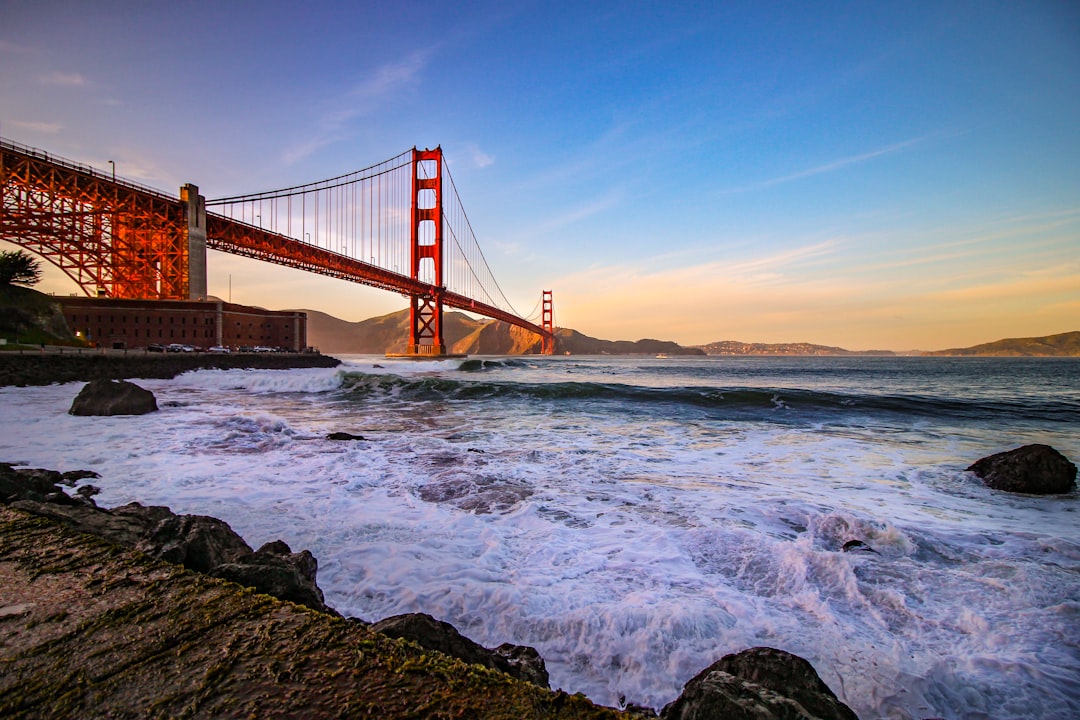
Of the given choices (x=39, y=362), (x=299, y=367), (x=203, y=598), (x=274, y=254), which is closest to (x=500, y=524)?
(x=203, y=598)

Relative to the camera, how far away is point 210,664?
1.17 meters

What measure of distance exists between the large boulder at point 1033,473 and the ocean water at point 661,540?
25cm

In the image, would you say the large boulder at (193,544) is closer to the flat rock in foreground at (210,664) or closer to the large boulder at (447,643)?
the flat rock in foreground at (210,664)

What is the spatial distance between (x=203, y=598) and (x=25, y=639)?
1.27 ft

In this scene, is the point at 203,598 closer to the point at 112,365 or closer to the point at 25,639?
the point at 25,639

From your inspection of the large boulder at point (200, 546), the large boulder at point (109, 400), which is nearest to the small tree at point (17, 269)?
the large boulder at point (109, 400)

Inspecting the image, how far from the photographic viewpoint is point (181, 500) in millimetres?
4637

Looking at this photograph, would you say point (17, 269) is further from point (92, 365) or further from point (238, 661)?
point (238, 661)

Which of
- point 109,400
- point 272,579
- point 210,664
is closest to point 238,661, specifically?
point 210,664

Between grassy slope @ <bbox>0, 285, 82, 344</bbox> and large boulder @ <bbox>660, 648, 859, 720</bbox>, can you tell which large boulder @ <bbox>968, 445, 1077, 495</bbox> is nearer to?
large boulder @ <bbox>660, 648, 859, 720</bbox>

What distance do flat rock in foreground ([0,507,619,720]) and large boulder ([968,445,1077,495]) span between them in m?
7.08

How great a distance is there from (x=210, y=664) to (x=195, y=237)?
43.6m

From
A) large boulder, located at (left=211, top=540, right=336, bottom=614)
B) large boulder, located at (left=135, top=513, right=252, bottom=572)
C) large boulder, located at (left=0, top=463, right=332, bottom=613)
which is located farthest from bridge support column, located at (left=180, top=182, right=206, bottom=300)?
large boulder, located at (left=211, top=540, right=336, bottom=614)

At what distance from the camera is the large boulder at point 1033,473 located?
557 cm
